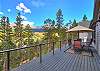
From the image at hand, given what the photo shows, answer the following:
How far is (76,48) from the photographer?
36.6 feet

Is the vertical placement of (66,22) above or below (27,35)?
above

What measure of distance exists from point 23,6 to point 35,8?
257 inches

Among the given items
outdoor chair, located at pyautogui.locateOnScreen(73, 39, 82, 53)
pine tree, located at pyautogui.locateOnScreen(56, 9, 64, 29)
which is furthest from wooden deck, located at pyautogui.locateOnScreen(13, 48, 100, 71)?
pine tree, located at pyautogui.locateOnScreen(56, 9, 64, 29)

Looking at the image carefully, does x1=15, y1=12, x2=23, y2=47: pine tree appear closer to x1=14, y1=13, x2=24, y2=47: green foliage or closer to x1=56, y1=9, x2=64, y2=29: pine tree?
x1=14, y1=13, x2=24, y2=47: green foliage

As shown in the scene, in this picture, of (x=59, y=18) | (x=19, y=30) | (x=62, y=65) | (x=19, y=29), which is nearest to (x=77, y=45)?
(x=62, y=65)

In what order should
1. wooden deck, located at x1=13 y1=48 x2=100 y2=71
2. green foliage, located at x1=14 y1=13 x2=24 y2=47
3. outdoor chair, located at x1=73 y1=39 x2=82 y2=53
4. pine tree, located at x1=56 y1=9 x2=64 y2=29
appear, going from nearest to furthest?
wooden deck, located at x1=13 y1=48 x2=100 y2=71 → outdoor chair, located at x1=73 y1=39 x2=82 y2=53 → green foliage, located at x1=14 y1=13 x2=24 y2=47 → pine tree, located at x1=56 y1=9 x2=64 y2=29

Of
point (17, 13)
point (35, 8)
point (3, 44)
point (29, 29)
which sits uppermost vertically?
point (35, 8)

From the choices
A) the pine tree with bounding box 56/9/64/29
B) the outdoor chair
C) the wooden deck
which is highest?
the pine tree with bounding box 56/9/64/29

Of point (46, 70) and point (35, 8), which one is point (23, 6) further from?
point (46, 70)

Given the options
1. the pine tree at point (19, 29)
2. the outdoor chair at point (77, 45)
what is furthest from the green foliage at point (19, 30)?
the outdoor chair at point (77, 45)

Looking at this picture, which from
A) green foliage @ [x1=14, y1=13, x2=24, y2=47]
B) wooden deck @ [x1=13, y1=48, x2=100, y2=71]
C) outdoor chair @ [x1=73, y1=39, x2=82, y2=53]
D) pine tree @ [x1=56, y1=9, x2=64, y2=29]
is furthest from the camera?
pine tree @ [x1=56, y1=9, x2=64, y2=29]

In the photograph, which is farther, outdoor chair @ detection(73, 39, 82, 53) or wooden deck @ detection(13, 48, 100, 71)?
outdoor chair @ detection(73, 39, 82, 53)

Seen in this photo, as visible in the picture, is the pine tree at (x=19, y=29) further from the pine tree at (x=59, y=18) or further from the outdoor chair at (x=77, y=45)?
the outdoor chair at (x=77, y=45)

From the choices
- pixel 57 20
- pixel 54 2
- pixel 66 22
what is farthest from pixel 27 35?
pixel 54 2
